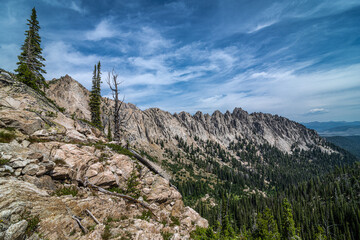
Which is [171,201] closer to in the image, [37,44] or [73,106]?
[37,44]

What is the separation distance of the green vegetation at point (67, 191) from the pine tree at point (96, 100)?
31.9 meters

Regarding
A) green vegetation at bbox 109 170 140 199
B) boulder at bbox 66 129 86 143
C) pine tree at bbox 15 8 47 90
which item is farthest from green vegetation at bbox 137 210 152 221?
pine tree at bbox 15 8 47 90

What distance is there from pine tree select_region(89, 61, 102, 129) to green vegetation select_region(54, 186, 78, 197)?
31939 millimetres

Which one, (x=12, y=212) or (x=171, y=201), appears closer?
(x=12, y=212)

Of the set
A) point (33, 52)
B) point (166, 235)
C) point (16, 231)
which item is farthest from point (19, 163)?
point (33, 52)

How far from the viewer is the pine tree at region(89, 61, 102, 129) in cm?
4229

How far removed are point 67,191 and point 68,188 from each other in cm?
44

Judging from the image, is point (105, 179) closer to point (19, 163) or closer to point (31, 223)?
point (19, 163)

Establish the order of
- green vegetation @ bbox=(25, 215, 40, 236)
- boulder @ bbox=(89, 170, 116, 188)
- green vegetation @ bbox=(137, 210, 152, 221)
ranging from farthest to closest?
boulder @ bbox=(89, 170, 116, 188)
green vegetation @ bbox=(137, 210, 152, 221)
green vegetation @ bbox=(25, 215, 40, 236)

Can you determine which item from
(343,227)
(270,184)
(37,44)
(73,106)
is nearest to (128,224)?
(37,44)

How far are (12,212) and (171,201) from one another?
1260 cm

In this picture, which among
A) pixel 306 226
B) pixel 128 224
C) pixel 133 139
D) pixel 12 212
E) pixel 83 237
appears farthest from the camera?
pixel 133 139

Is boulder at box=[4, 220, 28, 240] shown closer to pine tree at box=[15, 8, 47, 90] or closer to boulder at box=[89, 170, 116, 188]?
boulder at box=[89, 170, 116, 188]

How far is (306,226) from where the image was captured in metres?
80.2
